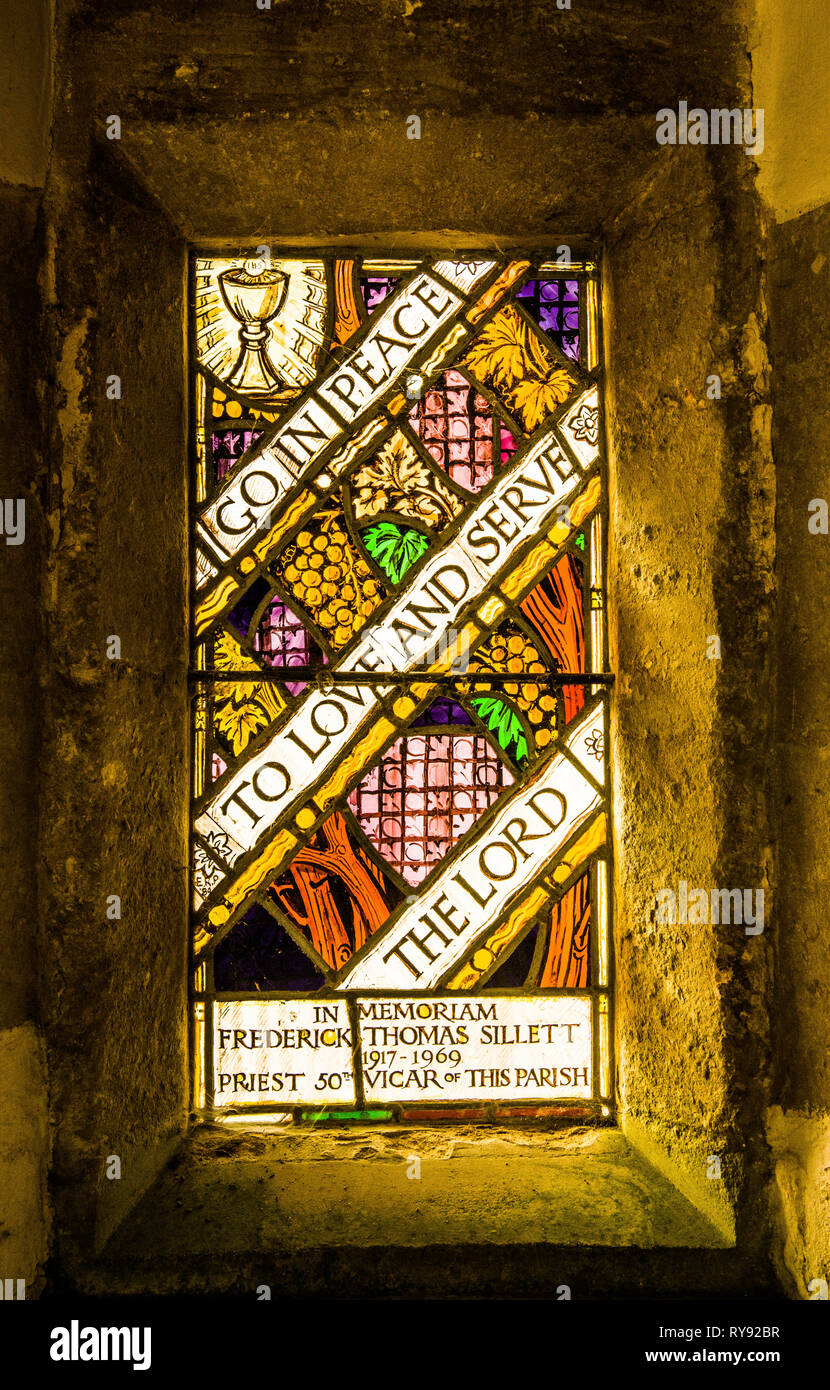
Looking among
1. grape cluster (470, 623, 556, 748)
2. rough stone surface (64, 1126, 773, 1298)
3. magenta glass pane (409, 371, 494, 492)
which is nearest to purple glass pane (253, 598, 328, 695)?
grape cluster (470, 623, 556, 748)

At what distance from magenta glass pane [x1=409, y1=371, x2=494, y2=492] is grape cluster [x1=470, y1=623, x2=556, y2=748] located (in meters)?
0.36

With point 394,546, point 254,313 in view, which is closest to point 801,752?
point 394,546

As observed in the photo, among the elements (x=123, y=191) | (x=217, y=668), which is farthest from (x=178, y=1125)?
(x=123, y=191)

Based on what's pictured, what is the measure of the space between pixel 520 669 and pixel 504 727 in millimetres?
141

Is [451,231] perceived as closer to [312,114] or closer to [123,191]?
[312,114]

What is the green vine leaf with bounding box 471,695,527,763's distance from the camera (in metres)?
1.82

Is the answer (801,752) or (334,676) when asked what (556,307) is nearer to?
(334,676)

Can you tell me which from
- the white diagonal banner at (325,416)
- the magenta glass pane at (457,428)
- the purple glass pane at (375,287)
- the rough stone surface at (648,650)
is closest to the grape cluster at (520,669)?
the rough stone surface at (648,650)

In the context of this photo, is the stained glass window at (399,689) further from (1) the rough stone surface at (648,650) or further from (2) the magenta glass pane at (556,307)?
(1) the rough stone surface at (648,650)

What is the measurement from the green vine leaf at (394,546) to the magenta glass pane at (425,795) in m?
0.39

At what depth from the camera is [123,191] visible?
1.68 m

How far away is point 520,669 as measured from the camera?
6.02ft

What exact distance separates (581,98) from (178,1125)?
2.34 m

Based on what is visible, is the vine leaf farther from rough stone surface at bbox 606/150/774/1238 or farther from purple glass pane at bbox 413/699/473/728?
rough stone surface at bbox 606/150/774/1238
